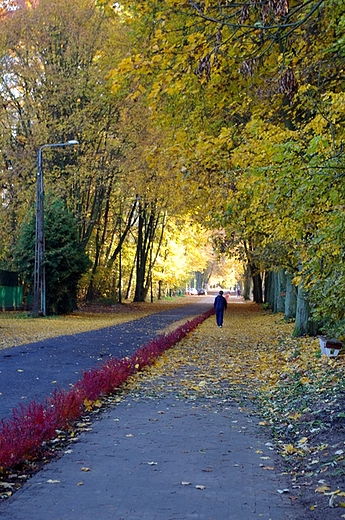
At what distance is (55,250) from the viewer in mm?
34812

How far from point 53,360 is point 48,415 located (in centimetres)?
784

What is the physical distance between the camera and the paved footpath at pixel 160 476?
16.4 ft

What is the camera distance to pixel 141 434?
7801 mm

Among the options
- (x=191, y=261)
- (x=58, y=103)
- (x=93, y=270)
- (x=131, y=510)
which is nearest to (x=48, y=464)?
(x=131, y=510)

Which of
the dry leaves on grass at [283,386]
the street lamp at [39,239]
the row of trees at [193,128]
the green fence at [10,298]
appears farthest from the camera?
the green fence at [10,298]

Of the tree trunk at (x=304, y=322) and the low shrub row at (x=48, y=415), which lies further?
the tree trunk at (x=304, y=322)

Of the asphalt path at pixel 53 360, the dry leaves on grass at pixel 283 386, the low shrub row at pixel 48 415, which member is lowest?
the dry leaves on grass at pixel 283 386

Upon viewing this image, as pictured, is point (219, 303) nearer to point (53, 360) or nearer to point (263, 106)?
point (263, 106)

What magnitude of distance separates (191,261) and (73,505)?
75372mm

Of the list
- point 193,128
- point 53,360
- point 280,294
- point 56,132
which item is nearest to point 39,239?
point 56,132

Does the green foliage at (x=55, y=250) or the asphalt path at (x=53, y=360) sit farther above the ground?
the green foliage at (x=55, y=250)

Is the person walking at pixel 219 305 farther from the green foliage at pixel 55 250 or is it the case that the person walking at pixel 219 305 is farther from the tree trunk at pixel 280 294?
the green foliage at pixel 55 250

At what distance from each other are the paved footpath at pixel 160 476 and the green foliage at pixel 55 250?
26900 mm

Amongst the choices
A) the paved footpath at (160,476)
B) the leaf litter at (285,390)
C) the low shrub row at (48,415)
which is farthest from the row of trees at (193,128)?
the low shrub row at (48,415)
